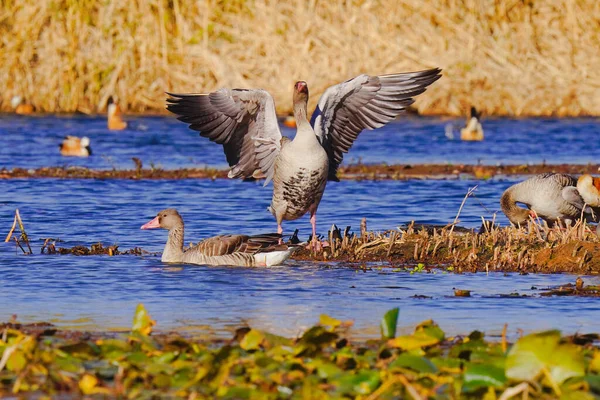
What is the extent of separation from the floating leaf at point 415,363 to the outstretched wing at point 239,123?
5963 mm

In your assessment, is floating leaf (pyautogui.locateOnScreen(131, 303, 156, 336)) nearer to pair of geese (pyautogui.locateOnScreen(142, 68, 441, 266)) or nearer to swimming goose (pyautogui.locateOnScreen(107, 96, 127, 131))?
pair of geese (pyautogui.locateOnScreen(142, 68, 441, 266))

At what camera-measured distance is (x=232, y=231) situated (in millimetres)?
13883

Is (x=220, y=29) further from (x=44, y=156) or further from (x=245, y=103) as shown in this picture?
(x=245, y=103)

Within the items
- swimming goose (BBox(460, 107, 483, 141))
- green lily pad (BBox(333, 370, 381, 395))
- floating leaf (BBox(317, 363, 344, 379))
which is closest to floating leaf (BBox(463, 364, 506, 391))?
green lily pad (BBox(333, 370, 381, 395))

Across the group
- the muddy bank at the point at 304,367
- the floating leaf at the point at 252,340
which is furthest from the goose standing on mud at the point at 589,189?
the floating leaf at the point at 252,340

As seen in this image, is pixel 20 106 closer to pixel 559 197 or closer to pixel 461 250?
pixel 559 197

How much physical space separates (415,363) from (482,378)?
0.41 metres

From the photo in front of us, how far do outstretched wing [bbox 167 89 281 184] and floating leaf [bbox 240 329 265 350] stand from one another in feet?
17.7

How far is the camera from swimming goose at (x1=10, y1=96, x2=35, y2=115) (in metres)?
30.8

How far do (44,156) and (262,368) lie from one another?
59.1 feet

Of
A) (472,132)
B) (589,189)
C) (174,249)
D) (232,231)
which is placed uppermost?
(589,189)

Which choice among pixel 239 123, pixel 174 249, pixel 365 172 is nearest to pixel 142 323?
pixel 174 249

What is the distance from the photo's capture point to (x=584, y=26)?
3045cm

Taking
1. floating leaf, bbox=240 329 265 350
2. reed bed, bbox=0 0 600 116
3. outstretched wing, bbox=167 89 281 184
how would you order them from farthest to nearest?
reed bed, bbox=0 0 600 116 < outstretched wing, bbox=167 89 281 184 < floating leaf, bbox=240 329 265 350
